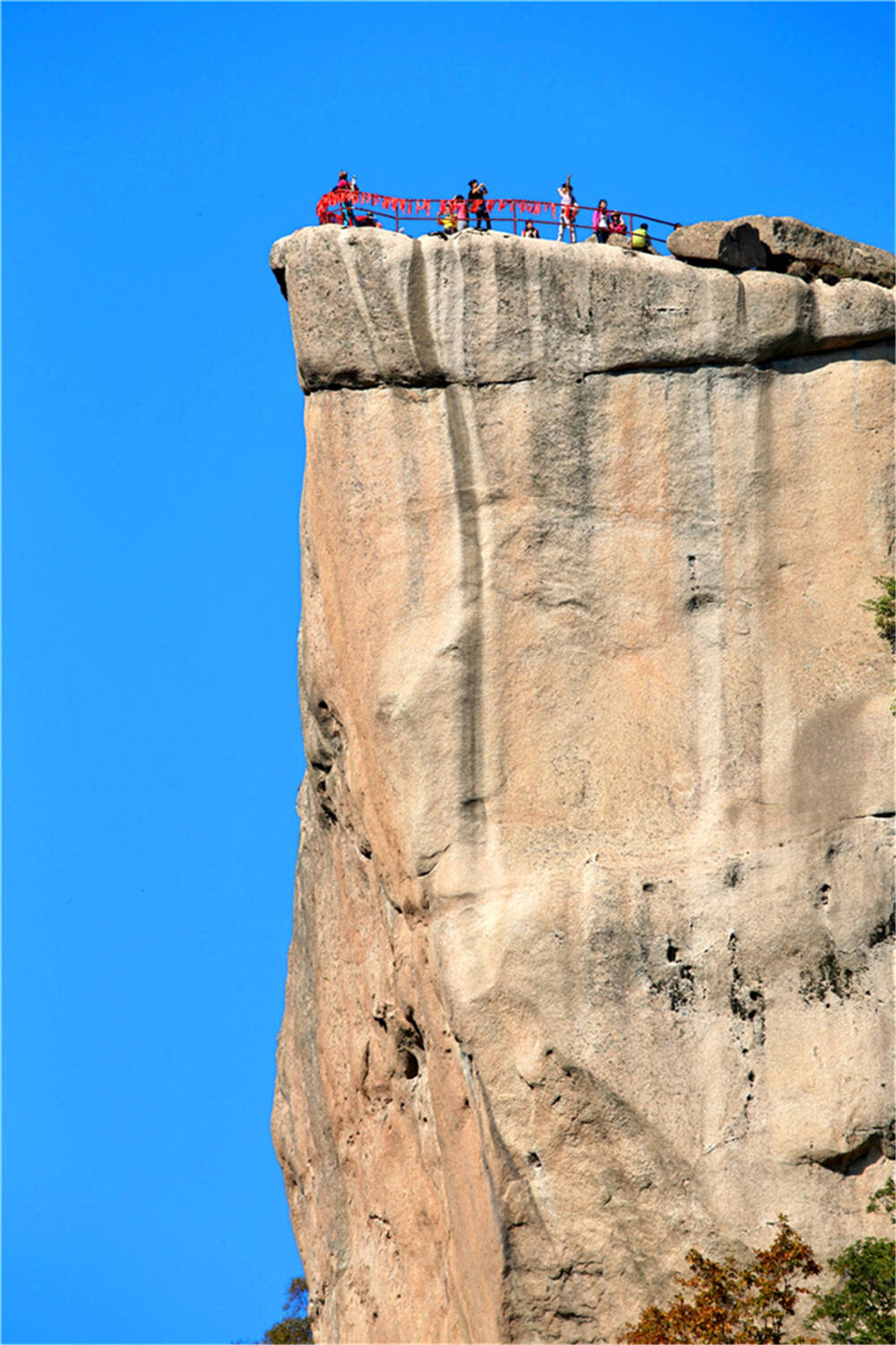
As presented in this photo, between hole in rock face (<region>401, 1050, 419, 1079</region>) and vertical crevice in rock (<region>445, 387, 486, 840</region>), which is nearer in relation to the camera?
vertical crevice in rock (<region>445, 387, 486, 840</region>)

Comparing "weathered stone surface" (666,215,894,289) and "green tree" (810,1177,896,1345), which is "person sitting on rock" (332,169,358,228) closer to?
"weathered stone surface" (666,215,894,289)

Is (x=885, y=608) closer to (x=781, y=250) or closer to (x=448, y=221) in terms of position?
(x=781, y=250)

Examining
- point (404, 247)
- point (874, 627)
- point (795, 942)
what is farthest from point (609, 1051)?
point (404, 247)

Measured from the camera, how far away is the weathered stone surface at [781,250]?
100 feet

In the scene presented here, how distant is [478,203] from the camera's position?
102 feet

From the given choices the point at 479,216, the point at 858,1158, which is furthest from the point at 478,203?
the point at 858,1158

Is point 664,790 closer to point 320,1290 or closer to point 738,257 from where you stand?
point 738,257

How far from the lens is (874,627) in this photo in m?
30.0

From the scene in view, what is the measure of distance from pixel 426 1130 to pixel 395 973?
2.01 m

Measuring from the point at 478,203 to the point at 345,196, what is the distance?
1767 millimetres

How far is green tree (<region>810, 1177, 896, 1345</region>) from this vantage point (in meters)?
26.1

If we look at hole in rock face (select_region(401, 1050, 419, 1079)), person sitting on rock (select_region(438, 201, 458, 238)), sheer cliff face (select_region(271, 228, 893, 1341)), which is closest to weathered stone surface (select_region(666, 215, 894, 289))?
sheer cliff face (select_region(271, 228, 893, 1341))

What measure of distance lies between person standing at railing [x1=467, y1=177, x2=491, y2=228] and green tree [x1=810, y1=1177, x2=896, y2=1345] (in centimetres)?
1357

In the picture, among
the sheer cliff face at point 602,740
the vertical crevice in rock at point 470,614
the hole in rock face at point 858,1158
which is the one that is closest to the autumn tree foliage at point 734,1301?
the sheer cliff face at point 602,740
